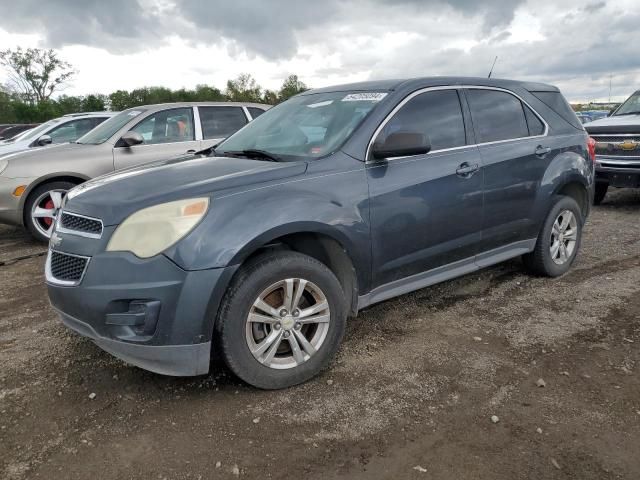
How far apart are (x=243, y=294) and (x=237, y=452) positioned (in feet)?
2.49

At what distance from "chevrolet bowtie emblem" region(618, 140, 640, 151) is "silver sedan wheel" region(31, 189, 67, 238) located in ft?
25.5

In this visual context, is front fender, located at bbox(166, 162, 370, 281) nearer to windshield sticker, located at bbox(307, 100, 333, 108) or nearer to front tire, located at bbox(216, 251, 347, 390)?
front tire, located at bbox(216, 251, 347, 390)

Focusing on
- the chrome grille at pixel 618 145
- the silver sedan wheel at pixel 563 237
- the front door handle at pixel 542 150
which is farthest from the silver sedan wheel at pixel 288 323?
the chrome grille at pixel 618 145

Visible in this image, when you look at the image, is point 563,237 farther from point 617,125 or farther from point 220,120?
point 220,120

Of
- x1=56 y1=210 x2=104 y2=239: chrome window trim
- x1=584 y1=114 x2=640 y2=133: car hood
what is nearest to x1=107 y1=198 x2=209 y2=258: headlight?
x1=56 y1=210 x2=104 y2=239: chrome window trim

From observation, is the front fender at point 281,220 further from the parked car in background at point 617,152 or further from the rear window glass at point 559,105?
the parked car in background at point 617,152

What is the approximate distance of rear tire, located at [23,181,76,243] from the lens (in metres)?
6.59

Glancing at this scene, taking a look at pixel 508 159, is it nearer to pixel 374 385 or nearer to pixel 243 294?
pixel 374 385

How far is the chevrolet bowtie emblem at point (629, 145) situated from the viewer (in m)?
7.95

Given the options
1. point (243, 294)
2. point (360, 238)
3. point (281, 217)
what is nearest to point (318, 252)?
point (360, 238)

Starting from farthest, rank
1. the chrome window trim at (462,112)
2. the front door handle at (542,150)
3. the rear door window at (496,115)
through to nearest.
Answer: the front door handle at (542,150)
the rear door window at (496,115)
the chrome window trim at (462,112)

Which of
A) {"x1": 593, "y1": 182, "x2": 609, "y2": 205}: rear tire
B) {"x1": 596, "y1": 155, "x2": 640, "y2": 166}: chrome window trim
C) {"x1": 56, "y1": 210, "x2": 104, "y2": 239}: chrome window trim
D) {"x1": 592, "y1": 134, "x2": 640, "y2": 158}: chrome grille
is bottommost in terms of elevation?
{"x1": 593, "y1": 182, "x2": 609, "y2": 205}: rear tire

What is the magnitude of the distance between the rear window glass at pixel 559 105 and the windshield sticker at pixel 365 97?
1789mm

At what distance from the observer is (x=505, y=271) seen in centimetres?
523
